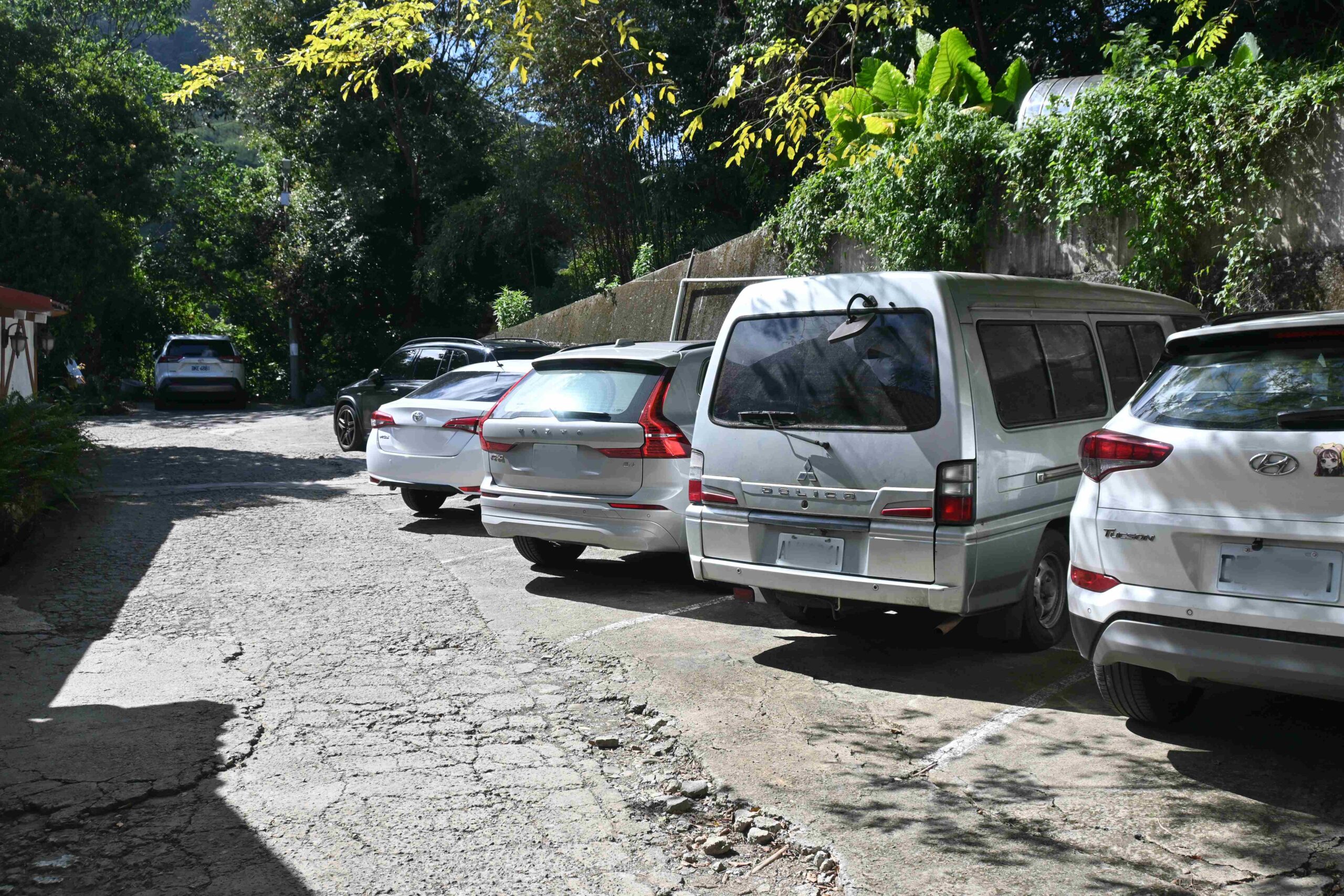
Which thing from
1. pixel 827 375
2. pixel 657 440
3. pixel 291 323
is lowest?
pixel 657 440

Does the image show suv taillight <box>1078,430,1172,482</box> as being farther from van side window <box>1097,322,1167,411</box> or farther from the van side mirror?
van side window <box>1097,322,1167,411</box>

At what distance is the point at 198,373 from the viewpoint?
1065 inches

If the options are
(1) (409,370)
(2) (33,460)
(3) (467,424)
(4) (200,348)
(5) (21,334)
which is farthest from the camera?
(4) (200,348)

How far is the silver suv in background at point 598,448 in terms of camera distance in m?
7.32

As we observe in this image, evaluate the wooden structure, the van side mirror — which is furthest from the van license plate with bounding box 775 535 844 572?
the wooden structure

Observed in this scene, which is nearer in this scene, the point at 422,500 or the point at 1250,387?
the point at 1250,387

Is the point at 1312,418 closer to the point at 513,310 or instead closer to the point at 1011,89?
the point at 1011,89

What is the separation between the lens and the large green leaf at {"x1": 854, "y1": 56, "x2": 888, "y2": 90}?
1309 centimetres

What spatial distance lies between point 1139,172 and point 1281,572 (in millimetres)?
6358

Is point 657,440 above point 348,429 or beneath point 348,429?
above

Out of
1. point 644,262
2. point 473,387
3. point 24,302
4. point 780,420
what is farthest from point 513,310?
point 780,420

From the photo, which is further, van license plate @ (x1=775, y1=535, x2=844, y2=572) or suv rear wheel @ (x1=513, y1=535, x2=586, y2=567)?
suv rear wheel @ (x1=513, y1=535, x2=586, y2=567)

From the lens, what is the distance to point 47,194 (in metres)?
20.8

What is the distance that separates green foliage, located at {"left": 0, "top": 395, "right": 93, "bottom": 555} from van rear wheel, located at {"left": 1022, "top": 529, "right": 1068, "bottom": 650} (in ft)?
24.1
